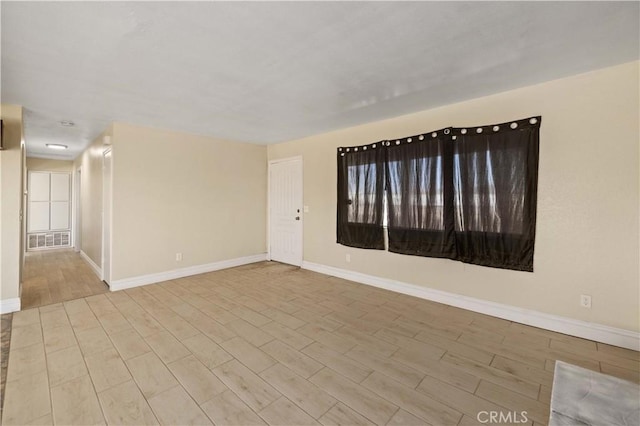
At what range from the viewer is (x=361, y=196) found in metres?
4.29

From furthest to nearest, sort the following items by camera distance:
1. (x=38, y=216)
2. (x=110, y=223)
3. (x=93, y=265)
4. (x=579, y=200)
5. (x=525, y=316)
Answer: (x=38, y=216)
(x=93, y=265)
(x=110, y=223)
(x=525, y=316)
(x=579, y=200)

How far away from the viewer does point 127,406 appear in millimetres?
1775

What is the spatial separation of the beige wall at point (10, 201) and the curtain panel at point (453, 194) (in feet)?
13.5

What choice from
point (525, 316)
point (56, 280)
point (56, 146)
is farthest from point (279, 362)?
point (56, 146)

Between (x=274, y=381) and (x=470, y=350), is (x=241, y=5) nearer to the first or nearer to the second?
(x=274, y=381)

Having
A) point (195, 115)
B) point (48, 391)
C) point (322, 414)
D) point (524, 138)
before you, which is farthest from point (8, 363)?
point (524, 138)

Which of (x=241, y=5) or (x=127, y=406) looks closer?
(x=241, y=5)

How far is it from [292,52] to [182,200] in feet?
11.3

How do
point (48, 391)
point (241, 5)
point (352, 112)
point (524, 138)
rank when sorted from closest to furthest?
point (241, 5), point (48, 391), point (524, 138), point (352, 112)

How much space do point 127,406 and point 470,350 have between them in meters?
2.59

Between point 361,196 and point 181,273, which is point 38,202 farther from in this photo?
point 361,196

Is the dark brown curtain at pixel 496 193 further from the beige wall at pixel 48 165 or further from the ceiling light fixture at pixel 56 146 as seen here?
the beige wall at pixel 48 165

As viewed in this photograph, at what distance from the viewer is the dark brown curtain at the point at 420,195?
11.1 feet

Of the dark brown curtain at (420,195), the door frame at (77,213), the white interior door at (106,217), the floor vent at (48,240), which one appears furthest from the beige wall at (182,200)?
the floor vent at (48,240)
